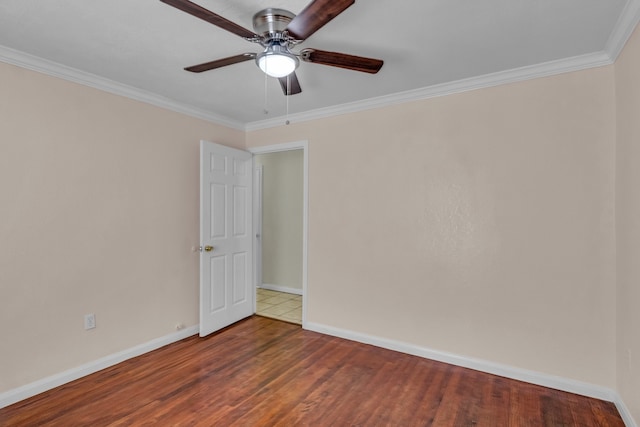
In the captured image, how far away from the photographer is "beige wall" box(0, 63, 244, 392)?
230cm

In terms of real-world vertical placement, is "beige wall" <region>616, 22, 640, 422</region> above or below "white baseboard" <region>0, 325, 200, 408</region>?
above

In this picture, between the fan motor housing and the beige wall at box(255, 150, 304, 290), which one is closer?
the fan motor housing

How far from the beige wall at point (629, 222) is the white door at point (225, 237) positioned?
3340 mm

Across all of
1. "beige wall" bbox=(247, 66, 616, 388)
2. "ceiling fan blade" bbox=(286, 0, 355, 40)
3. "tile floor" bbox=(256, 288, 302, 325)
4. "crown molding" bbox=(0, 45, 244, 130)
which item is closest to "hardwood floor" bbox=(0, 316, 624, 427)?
"beige wall" bbox=(247, 66, 616, 388)

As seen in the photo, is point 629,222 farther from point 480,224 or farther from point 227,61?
point 227,61

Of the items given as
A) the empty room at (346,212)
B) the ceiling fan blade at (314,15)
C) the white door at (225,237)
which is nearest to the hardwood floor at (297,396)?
the empty room at (346,212)

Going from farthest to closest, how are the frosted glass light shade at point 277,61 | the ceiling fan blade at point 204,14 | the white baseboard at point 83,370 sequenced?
the white baseboard at point 83,370, the frosted glass light shade at point 277,61, the ceiling fan blade at point 204,14

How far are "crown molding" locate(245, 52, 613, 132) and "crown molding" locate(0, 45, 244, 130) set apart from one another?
995 millimetres

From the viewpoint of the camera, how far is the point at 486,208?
107 inches

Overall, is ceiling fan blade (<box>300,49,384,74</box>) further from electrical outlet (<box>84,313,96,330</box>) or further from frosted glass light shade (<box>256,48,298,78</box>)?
electrical outlet (<box>84,313,96,330</box>)

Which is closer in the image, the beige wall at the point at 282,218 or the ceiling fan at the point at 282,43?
the ceiling fan at the point at 282,43

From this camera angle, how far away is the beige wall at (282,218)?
17.1 ft

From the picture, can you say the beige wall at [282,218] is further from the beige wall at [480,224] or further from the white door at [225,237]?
the beige wall at [480,224]

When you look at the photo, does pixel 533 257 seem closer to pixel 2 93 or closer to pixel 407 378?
pixel 407 378
